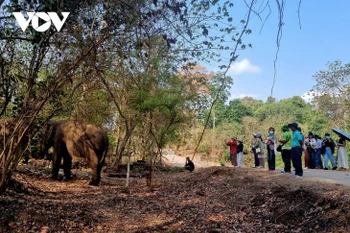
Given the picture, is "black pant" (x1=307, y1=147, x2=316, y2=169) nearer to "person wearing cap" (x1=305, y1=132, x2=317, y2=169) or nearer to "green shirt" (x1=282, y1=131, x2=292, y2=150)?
"person wearing cap" (x1=305, y1=132, x2=317, y2=169)

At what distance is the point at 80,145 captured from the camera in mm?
11359

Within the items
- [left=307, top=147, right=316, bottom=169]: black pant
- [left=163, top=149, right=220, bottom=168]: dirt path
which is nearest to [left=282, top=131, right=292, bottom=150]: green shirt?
[left=307, top=147, right=316, bottom=169]: black pant

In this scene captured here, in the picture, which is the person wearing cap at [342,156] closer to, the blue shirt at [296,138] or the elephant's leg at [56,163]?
the blue shirt at [296,138]

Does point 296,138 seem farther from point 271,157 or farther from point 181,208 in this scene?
point 181,208

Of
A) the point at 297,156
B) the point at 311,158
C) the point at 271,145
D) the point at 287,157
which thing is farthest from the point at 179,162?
the point at 297,156

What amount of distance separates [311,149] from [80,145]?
9138 mm

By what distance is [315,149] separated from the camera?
50.8 feet

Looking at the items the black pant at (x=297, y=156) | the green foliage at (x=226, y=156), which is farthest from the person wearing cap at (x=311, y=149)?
the green foliage at (x=226, y=156)

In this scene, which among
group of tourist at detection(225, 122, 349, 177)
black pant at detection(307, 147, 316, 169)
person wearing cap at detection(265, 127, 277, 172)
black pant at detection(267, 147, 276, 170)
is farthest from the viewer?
black pant at detection(307, 147, 316, 169)

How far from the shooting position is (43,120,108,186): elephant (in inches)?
440

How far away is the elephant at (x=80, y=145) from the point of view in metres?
11.2

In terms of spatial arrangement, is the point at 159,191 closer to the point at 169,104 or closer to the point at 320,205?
the point at 169,104

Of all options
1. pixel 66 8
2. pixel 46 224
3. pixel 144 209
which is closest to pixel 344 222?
pixel 144 209

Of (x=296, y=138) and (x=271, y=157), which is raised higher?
(x=296, y=138)
